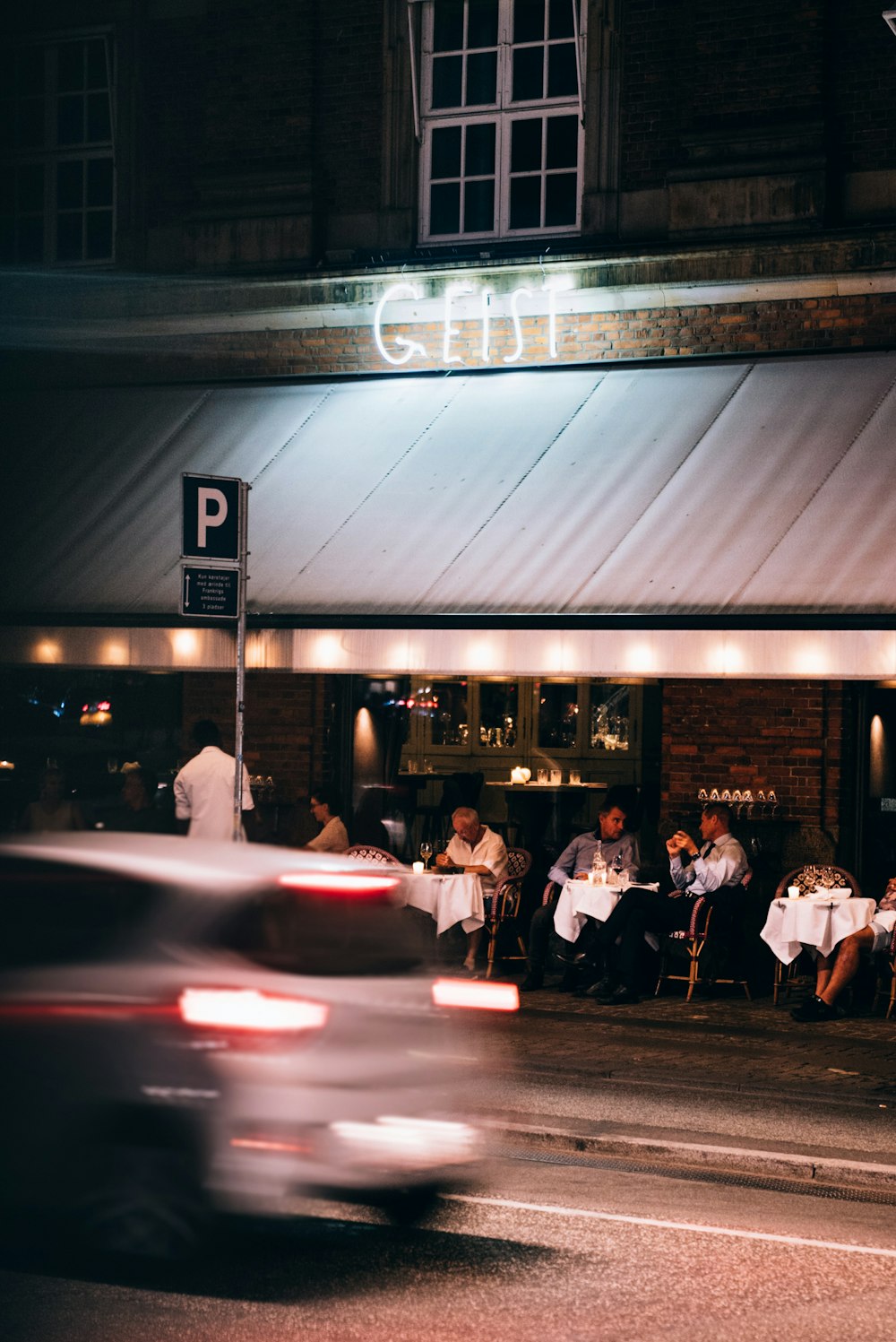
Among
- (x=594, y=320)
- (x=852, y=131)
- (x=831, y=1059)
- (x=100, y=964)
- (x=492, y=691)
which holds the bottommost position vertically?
(x=831, y=1059)

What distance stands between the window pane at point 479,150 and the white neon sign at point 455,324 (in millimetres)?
1372

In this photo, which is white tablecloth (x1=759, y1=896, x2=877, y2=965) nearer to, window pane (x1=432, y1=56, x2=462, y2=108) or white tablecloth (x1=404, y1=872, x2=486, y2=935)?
white tablecloth (x1=404, y1=872, x2=486, y2=935)

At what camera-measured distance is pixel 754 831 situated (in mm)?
14039

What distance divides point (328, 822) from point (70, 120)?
791cm

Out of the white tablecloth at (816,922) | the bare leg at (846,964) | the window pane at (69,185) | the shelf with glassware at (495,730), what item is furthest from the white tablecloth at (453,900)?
the window pane at (69,185)

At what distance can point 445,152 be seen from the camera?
15828 mm

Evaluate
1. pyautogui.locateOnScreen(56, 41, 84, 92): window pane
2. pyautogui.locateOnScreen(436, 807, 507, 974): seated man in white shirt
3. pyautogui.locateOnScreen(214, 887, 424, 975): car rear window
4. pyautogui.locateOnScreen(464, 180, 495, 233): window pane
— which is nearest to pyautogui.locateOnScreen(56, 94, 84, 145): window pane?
pyautogui.locateOnScreen(56, 41, 84, 92): window pane

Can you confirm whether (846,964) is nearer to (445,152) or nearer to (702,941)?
(702,941)

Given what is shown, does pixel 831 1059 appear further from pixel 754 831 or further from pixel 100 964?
pixel 100 964

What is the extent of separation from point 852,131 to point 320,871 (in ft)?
32.5

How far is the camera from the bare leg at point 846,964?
12289 mm

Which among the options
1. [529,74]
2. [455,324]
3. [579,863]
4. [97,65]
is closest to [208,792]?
[579,863]

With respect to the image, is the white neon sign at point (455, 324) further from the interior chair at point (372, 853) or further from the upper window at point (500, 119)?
the interior chair at point (372, 853)

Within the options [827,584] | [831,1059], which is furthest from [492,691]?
[831,1059]
